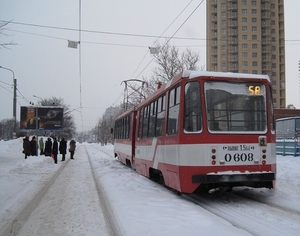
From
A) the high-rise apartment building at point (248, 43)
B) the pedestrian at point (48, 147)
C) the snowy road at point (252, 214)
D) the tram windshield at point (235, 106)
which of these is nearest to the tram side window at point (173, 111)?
the tram windshield at point (235, 106)

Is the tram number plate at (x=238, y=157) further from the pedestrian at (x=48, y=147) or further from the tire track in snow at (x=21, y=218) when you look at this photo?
the pedestrian at (x=48, y=147)

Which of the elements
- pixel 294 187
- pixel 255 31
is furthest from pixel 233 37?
pixel 294 187

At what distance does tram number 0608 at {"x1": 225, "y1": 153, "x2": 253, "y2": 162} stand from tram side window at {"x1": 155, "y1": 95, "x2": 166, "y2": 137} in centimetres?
225

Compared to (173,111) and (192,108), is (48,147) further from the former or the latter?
(192,108)

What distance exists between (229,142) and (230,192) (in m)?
2.26

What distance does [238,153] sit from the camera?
299 inches

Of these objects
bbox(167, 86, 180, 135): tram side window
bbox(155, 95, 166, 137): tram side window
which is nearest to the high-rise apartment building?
bbox(155, 95, 166, 137): tram side window

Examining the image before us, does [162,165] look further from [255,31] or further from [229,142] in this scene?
[255,31]

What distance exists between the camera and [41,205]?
25.7 feet

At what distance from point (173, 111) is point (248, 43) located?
77.1m

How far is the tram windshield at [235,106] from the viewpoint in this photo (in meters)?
7.67

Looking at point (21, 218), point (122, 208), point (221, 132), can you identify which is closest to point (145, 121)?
point (221, 132)

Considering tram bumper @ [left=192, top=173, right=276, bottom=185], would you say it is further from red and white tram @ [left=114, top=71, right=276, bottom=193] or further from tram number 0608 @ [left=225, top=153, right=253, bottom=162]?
tram number 0608 @ [left=225, top=153, right=253, bottom=162]

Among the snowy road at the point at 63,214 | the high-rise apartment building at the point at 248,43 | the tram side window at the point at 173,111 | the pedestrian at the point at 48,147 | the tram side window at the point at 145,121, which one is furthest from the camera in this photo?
the high-rise apartment building at the point at 248,43
